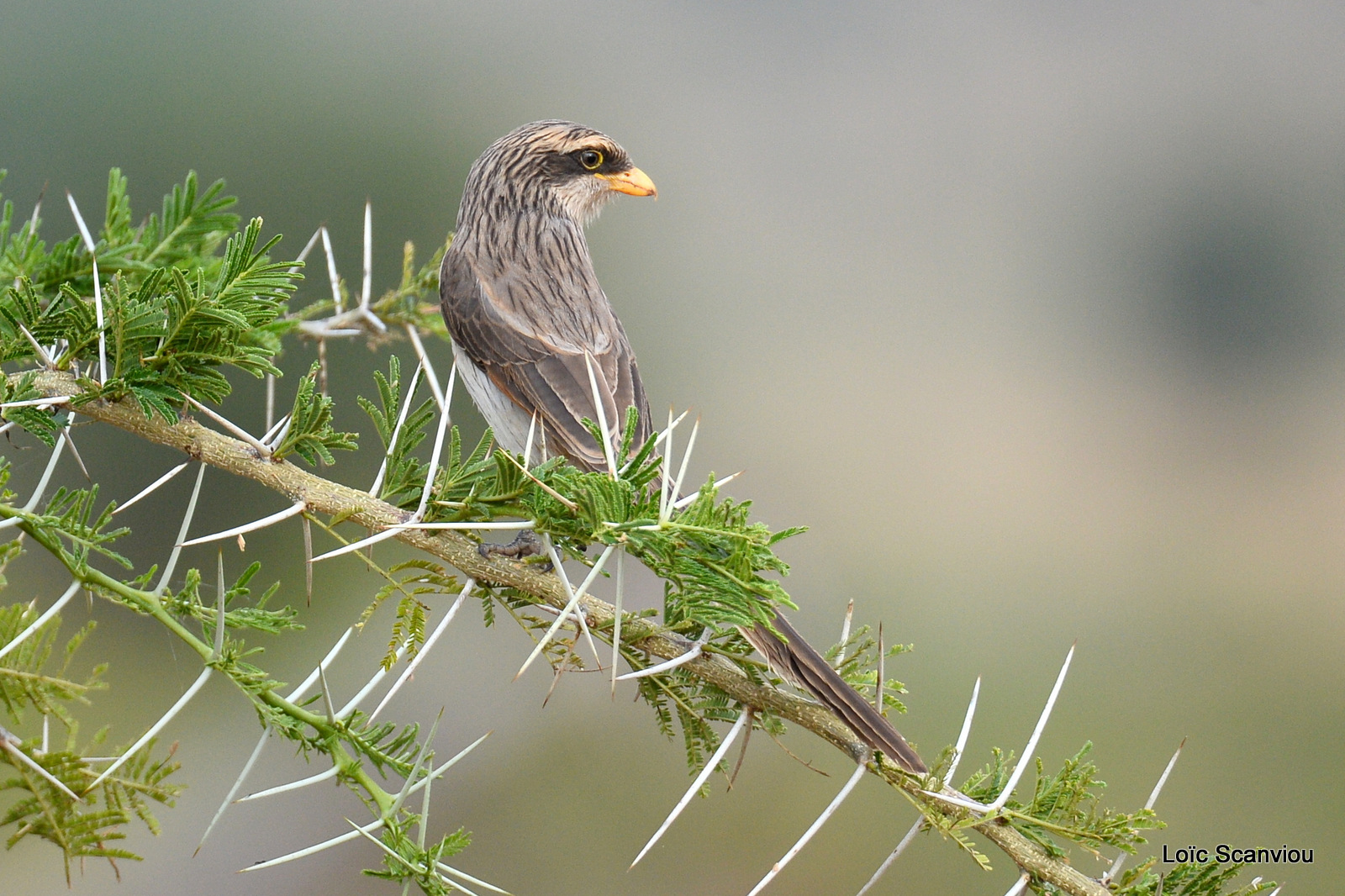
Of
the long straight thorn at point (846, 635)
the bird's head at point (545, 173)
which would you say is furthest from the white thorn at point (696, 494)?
the bird's head at point (545, 173)

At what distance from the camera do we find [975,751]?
9070 mm

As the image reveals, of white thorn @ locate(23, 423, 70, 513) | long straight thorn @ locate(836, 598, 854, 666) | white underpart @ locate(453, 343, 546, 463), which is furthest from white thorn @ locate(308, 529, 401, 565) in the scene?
white underpart @ locate(453, 343, 546, 463)

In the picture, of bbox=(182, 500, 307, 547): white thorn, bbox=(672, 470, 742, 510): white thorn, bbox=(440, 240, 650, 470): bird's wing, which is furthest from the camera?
bbox=(440, 240, 650, 470): bird's wing

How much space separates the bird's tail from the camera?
68.4 inches

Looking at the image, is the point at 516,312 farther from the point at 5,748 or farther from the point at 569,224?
the point at 5,748

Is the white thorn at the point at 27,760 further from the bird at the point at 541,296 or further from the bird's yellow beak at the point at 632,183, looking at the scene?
the bird's yellow beak at the point at 632,183

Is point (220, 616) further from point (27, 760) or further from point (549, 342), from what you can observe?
point (549, 342)

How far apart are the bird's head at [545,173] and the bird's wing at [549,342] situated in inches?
14.1

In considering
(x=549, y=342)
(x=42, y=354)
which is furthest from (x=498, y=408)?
(x=42, y=354)

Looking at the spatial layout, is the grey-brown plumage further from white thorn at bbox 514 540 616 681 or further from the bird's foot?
white thorn at bbox 514 540 616 681

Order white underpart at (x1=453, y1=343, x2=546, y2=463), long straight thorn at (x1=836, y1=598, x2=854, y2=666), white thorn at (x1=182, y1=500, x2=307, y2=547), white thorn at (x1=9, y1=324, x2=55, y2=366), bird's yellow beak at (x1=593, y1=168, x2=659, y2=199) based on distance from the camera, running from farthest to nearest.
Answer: bird's yellow beak at (x1=593, y1=168, x2=659, y2=199) < white underpart at (x1=453, y1=343, x2=546, y2=463) < long straight thorn at (x1=836, y1=598, x2=854, y2=666) < white thorn at (x1=9, y1=324, x2=55, y2=366) < white thorn at (x1=182, y1=500, x2=307, y2=547)

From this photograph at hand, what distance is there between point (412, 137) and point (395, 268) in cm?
176

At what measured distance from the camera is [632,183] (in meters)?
3.66

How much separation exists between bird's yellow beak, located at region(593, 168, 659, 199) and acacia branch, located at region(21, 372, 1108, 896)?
6.59 feet
